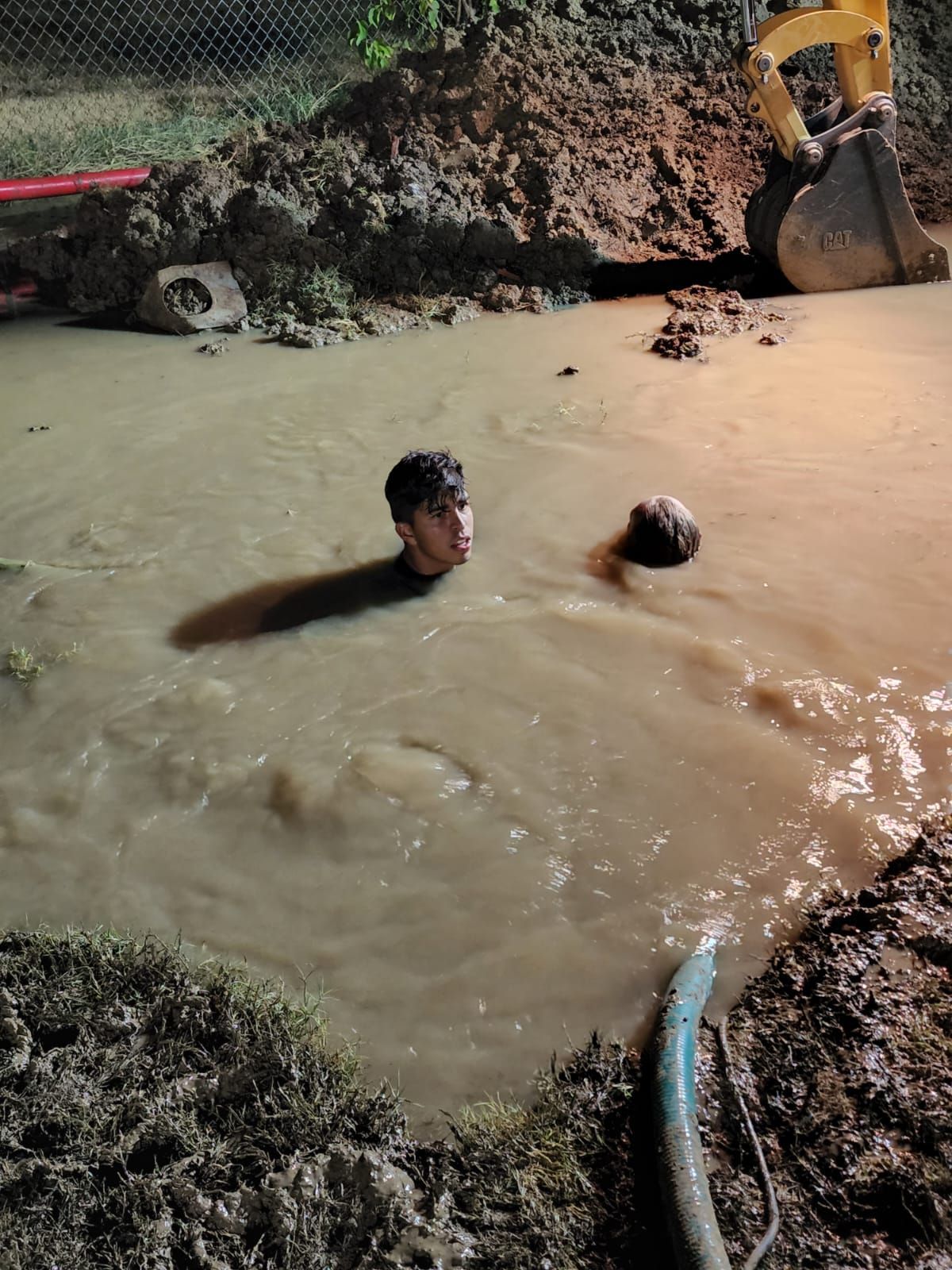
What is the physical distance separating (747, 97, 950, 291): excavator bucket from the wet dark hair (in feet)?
16.2

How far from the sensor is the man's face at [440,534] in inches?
155

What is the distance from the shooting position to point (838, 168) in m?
7.17

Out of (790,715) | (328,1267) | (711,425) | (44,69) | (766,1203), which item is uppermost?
(44,69)

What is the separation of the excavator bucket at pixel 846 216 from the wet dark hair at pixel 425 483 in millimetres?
4945

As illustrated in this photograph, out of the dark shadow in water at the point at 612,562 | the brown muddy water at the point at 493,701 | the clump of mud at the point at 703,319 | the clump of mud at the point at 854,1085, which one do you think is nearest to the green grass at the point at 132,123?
the clump of mud at the point at 703,319

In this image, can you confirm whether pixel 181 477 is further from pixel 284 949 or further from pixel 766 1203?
pixel 766 1203

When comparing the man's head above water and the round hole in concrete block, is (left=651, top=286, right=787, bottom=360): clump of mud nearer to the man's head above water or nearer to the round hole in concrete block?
the man's head above water

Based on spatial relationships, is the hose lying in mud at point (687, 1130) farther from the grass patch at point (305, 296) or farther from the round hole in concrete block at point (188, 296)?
the round hole in concrete block at point (188, 296)

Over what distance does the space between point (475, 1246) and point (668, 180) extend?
353 inches

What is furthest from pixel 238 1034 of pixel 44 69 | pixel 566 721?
pixel 44 69

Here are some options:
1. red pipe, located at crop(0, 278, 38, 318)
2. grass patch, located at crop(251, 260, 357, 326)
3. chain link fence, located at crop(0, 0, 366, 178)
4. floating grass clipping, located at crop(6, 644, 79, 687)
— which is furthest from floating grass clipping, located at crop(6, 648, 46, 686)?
chain link fence, located at crop(0, 0, 366, 178)

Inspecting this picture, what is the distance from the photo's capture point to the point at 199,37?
34.6 ft

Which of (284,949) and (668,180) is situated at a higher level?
(668,180)

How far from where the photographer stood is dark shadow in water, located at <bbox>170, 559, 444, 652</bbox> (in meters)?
4.00
